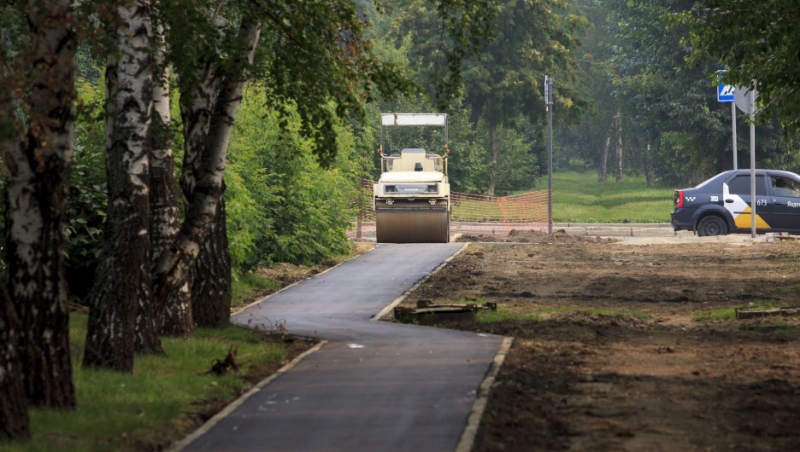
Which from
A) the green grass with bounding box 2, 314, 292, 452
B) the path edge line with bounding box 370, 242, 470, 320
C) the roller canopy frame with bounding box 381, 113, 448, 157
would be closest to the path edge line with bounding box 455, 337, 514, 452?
the green grass with bounding box 2, 314, 292, 452

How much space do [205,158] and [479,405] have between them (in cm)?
633

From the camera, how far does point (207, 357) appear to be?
14.9 m

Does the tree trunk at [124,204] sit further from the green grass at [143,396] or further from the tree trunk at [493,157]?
the tree trunk at [493,157]

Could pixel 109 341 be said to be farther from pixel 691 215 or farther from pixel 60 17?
pixel 691 215

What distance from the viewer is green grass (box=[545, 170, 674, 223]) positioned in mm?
56125

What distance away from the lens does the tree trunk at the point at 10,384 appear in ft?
30.9

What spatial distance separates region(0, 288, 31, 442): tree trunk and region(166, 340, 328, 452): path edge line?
3.65 ft

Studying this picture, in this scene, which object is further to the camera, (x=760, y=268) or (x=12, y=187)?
(x=760, y=268)

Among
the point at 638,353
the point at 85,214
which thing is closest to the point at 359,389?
the point at 638,353

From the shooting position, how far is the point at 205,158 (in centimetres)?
1622

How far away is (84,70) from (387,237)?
41.2 ft

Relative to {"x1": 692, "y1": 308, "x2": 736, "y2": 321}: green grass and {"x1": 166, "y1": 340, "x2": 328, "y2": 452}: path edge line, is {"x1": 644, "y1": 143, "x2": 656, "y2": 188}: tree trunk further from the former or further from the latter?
{"x1": 166, "y1": 340, "x2": 328, "y2": 452}: path edge line

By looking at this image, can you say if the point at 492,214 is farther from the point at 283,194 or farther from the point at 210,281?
the point at 210,281

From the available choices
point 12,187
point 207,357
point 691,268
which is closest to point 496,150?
point 691,268
